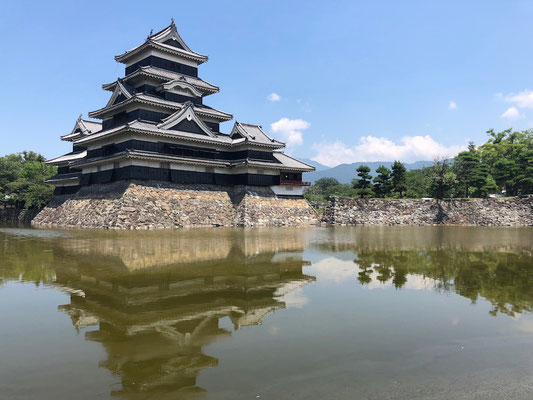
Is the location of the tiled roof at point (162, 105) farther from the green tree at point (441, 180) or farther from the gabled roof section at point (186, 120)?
the green tree at point (441, 180)

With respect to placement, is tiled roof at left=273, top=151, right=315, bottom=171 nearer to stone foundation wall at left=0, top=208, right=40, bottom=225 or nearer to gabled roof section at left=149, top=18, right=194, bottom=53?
gabled roof section at left=149, top=18, right=194, bottom=53

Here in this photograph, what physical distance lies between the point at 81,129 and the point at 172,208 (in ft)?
63.2

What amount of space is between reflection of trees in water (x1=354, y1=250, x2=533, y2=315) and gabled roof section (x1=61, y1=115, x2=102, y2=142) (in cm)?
3594

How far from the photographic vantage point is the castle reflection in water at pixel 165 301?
13.9ft

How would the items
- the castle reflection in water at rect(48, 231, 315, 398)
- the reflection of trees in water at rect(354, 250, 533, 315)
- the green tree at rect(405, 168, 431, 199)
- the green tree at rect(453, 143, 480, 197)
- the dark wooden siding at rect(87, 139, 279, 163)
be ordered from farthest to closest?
the green tree at rect(405, 168, 431, 199), the green tree at rect(453, 143, 480, 197), the dark wooden siding at rect(87, 139, 279, 163), the reflection of trees in water at rect(354, 250, 533, 315), the castle reflection in water at rect(48, 231, 315, 398)

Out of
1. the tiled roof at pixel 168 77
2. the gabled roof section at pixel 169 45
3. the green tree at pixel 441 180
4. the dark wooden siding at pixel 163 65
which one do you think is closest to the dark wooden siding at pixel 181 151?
the tiled roof at pixel 168 77

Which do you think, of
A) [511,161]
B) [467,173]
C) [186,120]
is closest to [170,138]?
[186,120]

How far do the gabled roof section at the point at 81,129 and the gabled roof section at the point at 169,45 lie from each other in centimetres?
859

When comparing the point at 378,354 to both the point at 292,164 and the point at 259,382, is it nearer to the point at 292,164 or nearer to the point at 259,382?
the point at 259,382

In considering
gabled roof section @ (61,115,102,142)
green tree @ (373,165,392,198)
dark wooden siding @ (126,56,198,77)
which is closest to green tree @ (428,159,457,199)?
green tree @ (373,165,392,198)

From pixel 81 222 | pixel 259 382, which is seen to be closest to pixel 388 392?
pixel 259 382

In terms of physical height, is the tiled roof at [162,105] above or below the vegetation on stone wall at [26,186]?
above

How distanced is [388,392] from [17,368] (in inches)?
161

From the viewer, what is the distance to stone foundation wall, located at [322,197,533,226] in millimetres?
37562
